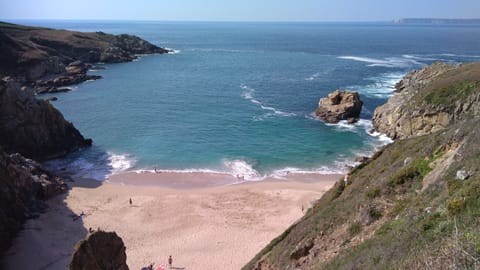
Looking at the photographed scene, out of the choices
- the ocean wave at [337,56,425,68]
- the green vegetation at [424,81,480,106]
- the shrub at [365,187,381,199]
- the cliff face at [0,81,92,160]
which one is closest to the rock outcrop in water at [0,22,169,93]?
the cliff face at [0,81,92,160]

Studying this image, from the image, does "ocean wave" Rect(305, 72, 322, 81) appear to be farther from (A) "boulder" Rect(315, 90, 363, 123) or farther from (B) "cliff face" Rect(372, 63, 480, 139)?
(B) "cliff face" Rect(372, 63, 480, 139)

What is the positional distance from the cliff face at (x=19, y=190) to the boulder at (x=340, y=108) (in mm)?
39386

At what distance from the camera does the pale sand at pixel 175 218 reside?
99.8 ft

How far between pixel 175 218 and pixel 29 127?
24.7 m

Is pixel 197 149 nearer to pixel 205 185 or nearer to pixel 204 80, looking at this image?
pixel 205 185

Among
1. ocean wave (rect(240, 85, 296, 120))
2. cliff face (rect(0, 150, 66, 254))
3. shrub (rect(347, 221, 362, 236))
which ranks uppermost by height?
shrub (rect(347, 221, 362, 236))

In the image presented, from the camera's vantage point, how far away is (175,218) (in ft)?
120

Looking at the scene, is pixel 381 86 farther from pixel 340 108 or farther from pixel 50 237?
pixel 50 237

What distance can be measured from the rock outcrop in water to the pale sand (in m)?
55.8

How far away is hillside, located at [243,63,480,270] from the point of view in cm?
1091

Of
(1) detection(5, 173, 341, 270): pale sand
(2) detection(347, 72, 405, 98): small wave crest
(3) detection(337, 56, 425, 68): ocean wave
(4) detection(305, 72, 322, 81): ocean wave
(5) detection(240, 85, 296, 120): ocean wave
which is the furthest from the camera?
(3) detection(337, 56, 425, 68): ocean wave

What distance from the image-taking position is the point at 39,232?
3288 centimetres

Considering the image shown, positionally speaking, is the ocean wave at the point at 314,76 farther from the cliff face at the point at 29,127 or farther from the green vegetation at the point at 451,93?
the cliff face at the point at 29,127

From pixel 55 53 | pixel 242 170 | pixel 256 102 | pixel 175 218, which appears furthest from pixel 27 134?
pixel 55 53
